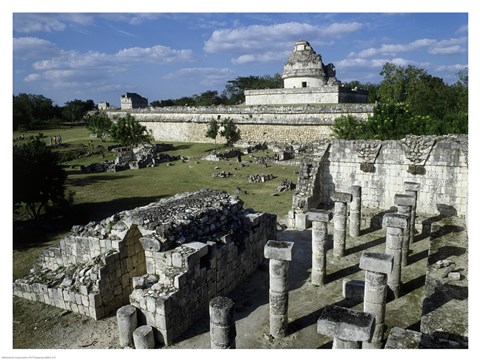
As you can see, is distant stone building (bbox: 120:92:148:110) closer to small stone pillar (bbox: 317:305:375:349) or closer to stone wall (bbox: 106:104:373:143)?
stone wall (bbox: 106:104:373:143)

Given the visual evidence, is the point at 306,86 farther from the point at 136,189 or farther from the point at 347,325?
the point at 347,325

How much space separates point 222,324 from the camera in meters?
5.82

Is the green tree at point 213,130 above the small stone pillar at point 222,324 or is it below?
above

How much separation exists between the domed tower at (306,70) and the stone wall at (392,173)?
29040mm

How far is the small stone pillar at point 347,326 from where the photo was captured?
4.77 metres

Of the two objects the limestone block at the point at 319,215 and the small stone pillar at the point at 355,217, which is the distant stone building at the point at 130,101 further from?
the limestone block at the point at 319,215

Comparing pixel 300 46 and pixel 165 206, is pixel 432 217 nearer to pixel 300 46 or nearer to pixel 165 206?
pixel 165 206

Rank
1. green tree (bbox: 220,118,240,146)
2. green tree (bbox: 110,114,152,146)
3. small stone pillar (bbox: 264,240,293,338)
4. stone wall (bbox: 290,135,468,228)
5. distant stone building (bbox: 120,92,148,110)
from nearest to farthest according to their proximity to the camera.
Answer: small stone pillar (bbox: 264,240,293,338), stone wall (bbox: 290,135,468,228), green tree (bbox: 110,114,152,146), green tree (bbox: 220,118,240,146), distant stone building (bbox: 120,92,148,110)

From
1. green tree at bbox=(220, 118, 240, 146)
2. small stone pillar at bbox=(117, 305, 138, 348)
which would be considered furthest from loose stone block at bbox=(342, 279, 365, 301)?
green tree at bbox=(220, 118, 240, 146)

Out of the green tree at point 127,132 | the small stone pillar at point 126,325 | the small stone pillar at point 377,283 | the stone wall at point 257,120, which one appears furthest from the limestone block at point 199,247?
the green tree at point 127,132

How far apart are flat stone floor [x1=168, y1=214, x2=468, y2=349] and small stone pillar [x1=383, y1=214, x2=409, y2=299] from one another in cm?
33

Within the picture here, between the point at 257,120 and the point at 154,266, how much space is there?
30.9 meters

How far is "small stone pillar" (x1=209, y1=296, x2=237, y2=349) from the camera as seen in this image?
229 inches

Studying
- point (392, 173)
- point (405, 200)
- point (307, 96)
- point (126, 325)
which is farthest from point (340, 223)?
point (307, 96)
